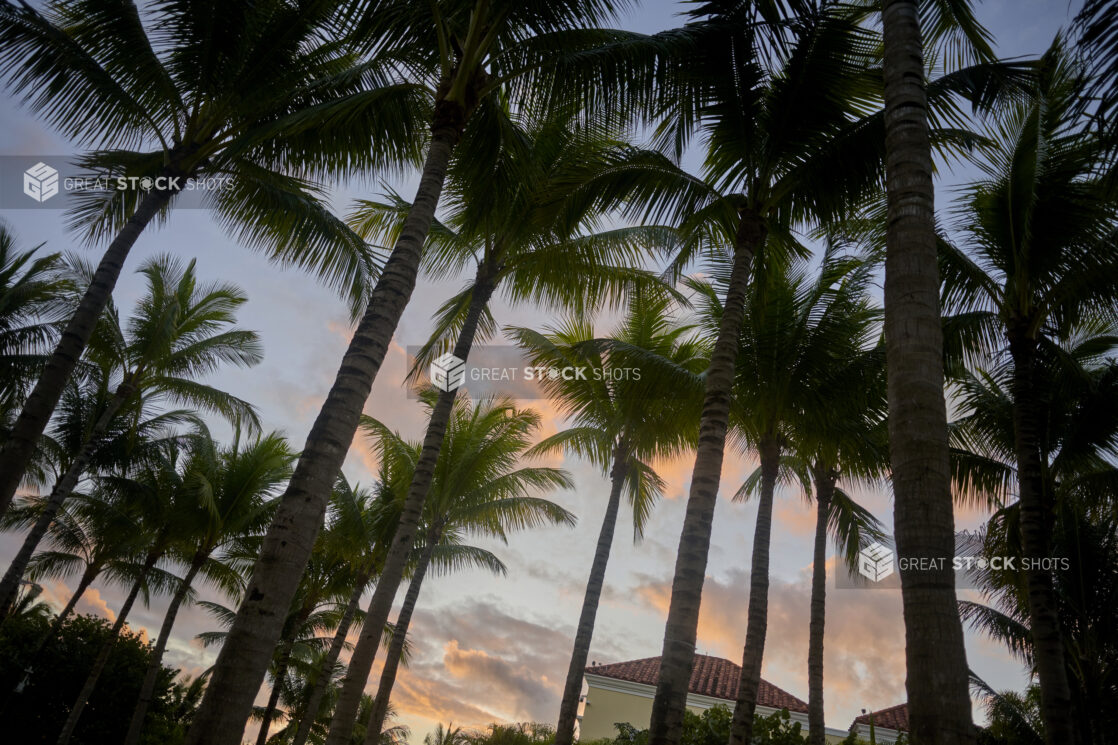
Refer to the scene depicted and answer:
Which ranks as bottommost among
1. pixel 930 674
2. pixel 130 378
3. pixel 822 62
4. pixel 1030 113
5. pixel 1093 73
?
pixel 930 674

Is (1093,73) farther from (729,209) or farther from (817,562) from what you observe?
(817,562)

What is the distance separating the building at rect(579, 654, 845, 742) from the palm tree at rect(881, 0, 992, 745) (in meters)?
23.4

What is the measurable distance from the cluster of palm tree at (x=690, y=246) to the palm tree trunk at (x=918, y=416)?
0.02 metres

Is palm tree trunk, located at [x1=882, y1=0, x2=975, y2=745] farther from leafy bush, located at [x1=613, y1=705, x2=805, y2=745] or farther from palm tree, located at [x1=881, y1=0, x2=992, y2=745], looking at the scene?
leafy bush, located at [x1=613, y1=705, x2=805, y2=745]

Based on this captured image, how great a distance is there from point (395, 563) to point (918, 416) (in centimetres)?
799

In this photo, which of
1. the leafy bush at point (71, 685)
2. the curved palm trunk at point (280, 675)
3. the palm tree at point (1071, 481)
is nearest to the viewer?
the palm tree at point (1071, 481)

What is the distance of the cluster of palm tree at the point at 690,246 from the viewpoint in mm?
4227

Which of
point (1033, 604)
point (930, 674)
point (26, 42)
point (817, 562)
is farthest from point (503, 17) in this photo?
point (817, 562)

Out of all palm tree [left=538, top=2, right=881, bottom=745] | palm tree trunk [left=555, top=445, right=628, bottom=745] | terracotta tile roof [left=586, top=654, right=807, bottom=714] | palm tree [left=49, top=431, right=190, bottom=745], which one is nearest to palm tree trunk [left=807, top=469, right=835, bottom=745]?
palm tree trunk [left=555, top=445, right=628, bottom=745]

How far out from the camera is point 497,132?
28.5 ft

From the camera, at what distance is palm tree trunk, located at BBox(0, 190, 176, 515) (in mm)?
7125

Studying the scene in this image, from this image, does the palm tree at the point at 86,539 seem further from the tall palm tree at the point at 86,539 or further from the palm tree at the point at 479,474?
the palm tree at the point at 479,474

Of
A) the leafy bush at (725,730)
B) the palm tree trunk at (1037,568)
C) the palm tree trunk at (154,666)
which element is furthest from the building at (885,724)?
the palm tree trunk at (154,666)

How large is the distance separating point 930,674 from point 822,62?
24.2 feet
